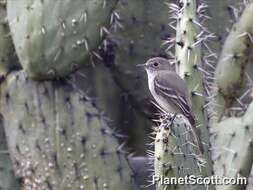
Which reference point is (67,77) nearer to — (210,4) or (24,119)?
(24,119)

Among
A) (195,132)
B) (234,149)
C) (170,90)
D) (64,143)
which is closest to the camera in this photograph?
(195,132)

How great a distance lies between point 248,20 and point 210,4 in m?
0.53

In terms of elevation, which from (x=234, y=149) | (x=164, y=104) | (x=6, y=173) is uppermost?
(x=164, y=104)

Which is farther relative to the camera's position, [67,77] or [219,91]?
[219,91]

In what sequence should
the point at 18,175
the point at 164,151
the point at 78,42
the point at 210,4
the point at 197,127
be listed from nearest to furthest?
the point at 164,151, the point at 197,127, the point at 78,42, the point at 18,175, the point at 210,4

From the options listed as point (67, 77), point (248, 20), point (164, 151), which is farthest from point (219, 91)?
point (164, 151)

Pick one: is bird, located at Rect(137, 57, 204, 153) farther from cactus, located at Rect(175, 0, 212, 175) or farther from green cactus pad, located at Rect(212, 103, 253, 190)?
green cactus pad, located at Rect(212, 103, 253, 190)

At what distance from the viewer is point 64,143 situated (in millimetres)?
4383

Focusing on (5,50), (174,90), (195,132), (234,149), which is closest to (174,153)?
(195,132)

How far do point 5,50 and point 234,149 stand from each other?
4.34ft

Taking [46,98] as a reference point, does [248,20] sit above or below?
above

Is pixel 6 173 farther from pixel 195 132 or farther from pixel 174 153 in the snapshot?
pixel 174 153

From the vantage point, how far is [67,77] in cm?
441

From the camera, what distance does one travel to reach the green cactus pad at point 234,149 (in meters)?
4.09
